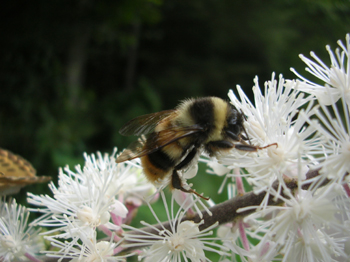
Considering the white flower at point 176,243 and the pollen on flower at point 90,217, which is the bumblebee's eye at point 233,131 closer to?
the white flower at point 176,243

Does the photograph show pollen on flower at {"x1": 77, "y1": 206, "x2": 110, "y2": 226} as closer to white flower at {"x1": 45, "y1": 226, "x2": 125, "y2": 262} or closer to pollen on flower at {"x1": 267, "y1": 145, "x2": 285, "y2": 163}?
white flower at {"x1": 45, "y1": 226, "x2": 125, "y2": 262}

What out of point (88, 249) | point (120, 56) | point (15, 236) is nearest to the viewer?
point (88, 249)

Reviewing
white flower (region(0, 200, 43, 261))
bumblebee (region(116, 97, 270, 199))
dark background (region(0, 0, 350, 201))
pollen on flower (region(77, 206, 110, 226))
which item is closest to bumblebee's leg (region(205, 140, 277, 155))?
bumblebee (region(116, 97, 270, 199))

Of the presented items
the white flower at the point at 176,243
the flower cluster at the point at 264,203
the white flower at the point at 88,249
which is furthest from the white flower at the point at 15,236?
the white flower at the point at 176,243

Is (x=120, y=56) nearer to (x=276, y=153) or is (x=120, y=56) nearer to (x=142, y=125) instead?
(x=142, y=125)

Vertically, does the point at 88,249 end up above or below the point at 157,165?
below

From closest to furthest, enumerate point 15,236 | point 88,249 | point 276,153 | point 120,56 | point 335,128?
1. point 335,128
2. point 276,153
3. point 88,249
4. point 15,236
5. point 120,56

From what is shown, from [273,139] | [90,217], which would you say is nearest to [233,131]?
[273,139]
